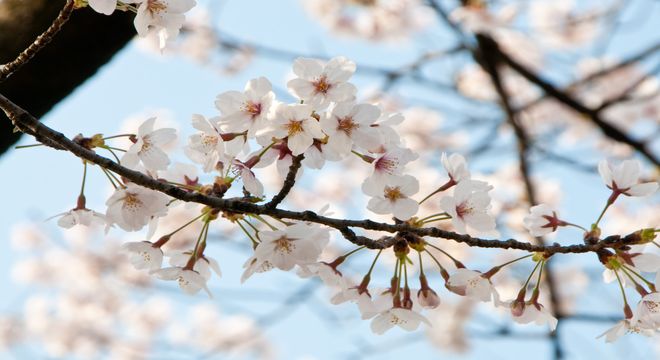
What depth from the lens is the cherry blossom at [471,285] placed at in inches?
51.7

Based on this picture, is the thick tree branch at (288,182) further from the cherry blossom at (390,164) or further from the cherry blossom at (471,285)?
the cherry blossom at (471,285)

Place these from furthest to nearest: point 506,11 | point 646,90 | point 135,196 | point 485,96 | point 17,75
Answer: point 485,96
point 646,90
point 506,11
point 17,75
point 135,196

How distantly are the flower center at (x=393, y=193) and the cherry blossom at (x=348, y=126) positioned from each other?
10 cm

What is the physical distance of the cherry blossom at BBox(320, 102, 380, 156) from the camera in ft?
3.75

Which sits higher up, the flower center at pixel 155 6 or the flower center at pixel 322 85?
the flower center at pixel 155 6

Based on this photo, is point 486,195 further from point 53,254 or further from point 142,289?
point 53,254

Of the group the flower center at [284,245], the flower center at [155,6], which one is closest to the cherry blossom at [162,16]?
the flower center at [155,6]

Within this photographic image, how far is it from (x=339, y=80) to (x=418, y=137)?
20.8 feet

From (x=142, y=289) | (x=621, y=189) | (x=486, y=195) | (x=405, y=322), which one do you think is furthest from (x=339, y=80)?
(x=142, y=289)

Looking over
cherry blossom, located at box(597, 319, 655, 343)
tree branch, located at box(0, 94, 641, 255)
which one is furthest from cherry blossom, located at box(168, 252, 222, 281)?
cherry blossom, located at box(597, 319, 655, 343)

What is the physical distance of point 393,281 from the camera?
1.35 m

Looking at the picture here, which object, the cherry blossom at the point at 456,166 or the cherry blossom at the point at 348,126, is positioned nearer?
the cherry blossom at the point at 348,126

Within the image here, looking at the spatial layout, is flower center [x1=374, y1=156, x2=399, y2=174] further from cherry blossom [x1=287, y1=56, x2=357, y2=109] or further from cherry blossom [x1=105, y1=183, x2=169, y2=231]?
cherry blossom [x1=105, y1=183, x2=169, y2=231]

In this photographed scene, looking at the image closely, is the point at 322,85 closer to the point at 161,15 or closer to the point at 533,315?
the point at 161,15
